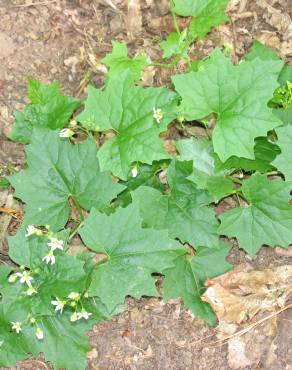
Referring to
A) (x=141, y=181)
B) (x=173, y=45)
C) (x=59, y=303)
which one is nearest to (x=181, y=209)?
(x=141, y=181)

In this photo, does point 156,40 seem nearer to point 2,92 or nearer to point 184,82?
point 184,82

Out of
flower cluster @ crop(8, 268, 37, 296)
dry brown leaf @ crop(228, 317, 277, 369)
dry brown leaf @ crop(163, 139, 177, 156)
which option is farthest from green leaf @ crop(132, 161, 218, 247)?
flower cluster @ crop(8, 268, 37, 296)

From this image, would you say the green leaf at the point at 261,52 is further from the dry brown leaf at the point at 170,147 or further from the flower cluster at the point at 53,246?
the flower cluster at the point at 53,246

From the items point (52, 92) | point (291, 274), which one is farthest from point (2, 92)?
point (291, 274)

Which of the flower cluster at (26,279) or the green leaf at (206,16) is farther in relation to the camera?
the green leaf at (206,16)

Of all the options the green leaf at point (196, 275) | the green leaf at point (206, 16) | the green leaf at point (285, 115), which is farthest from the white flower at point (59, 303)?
the green leaf at point (206, 16)

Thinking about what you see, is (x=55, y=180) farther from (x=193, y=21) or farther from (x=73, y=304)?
(x=193, y=21)
